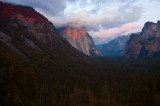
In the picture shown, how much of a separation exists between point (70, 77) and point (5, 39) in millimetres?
89145

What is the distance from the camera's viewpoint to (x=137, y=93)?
4784 centimetres

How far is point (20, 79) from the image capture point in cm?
2916

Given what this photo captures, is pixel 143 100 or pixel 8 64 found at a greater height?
pixel 8 64

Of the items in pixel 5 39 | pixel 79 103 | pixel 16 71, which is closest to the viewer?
pixel 16 71

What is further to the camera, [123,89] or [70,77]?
[70,77]

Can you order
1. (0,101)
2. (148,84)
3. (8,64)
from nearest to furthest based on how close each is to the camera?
(8,64) < (0,101) < (148,84)

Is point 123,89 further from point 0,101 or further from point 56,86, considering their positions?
point 0,101

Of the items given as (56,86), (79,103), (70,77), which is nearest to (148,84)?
(79,103)

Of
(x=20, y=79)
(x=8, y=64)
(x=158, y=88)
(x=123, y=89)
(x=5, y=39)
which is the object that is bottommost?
(x=123, y=89)

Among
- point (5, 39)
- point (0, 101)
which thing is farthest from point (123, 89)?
point (5, 39)

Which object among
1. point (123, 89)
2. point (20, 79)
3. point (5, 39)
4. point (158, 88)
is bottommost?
point (123, 89)

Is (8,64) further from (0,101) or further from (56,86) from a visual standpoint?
(56,86)

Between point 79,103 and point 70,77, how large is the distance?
3303 inches

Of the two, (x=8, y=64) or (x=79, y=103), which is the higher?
(x=8, y=64)
